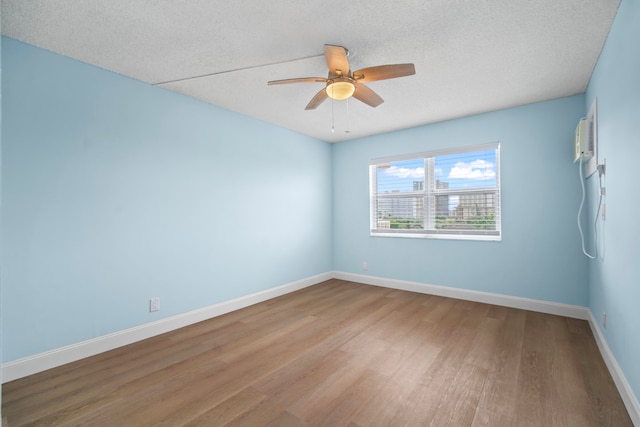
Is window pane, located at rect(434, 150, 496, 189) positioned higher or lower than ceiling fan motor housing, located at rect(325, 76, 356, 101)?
lower

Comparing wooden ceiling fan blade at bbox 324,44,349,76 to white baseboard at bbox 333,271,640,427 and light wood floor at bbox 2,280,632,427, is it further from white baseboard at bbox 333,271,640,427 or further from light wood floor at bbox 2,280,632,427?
white baseboard at bbox 333,271,640,427

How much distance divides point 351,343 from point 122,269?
2.23 metres

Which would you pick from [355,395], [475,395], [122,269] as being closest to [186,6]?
[122,269]

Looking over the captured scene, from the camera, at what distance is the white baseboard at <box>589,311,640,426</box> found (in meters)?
1.78

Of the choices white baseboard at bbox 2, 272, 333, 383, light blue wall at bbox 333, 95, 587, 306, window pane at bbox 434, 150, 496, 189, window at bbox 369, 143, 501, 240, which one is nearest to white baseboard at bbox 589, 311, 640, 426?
light blue wall at bbox 333, 95, 587, 306

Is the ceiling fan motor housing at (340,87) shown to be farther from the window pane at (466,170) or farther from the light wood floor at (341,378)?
the window pane at (466,170)

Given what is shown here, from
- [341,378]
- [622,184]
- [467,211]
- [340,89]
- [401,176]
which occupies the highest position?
[340,89]

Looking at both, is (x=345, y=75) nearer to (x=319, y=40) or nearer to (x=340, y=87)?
(x=340, y=87)

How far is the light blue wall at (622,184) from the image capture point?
70.4 inches

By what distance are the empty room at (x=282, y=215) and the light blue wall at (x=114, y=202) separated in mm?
17

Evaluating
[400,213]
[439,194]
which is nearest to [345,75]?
[439,194]

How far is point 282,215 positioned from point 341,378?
2622 mm

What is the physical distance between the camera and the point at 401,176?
4773 mm

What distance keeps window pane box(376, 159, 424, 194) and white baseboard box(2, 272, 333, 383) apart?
2494mm
